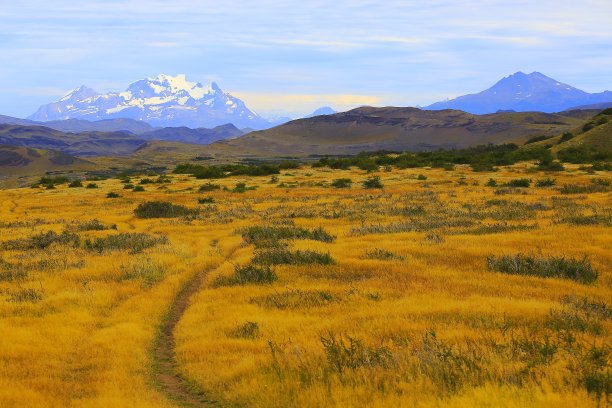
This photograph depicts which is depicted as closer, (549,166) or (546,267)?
(546,267)

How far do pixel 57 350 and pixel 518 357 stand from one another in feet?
27.0

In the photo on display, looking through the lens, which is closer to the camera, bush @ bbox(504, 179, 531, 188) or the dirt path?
the dirt path

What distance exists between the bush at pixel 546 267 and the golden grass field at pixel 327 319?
39 centimetres

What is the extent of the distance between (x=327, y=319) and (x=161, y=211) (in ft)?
86.8

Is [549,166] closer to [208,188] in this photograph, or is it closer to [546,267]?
[208,188]

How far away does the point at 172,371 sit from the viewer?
9.61 metres

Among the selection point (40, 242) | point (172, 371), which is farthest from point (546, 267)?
point (40, 242)

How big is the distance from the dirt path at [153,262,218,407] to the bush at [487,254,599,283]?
28.5 ft

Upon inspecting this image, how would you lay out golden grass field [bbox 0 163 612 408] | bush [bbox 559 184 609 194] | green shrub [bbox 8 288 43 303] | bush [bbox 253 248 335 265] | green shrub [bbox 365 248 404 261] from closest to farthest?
golden grass field [bbox 0 163 612 408] < green shrub [bbox 8 288 43 303] < bush [bbox 253 248 335 265] < green shrub [bbox 365 248 404 261] < bush [bbox 559 184 609 194]

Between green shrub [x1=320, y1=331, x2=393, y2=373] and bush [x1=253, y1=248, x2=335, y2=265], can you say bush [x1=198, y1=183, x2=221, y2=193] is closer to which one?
bush [x1=253, y1=248, x2=335, y2=265]

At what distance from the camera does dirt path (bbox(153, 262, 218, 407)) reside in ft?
27.6

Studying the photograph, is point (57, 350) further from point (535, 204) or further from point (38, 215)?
point (38, 215)

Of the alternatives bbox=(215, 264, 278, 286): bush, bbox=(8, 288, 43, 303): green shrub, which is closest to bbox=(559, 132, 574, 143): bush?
bbox=(215, 264, 278, 286): bush

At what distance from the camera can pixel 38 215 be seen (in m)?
39.7
